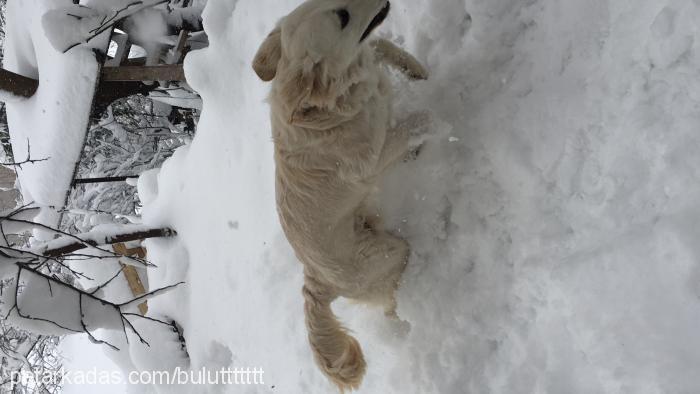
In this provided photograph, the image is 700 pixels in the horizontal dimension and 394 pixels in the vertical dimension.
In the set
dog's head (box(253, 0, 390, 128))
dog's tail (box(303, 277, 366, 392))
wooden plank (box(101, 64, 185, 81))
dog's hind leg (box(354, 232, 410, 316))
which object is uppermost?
dog's head (box(253, 0, 390, 128))

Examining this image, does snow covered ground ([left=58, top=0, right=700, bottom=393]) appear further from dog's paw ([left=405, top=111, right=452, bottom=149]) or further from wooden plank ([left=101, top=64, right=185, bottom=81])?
wooden plank ([left=101, top=64, right=185, bottom=81])

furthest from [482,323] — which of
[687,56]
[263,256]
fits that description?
[263,256]

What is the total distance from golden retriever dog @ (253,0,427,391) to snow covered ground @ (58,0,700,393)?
8.8 inches

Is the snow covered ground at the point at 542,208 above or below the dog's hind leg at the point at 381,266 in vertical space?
above

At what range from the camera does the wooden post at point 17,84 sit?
13.6 ft

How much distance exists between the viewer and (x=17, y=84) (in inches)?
166

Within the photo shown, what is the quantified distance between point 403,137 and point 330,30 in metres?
0.71

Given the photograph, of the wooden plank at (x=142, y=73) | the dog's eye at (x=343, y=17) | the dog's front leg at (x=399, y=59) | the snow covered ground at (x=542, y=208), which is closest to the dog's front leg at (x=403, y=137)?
the snow covered ground at (x=542, y=208)

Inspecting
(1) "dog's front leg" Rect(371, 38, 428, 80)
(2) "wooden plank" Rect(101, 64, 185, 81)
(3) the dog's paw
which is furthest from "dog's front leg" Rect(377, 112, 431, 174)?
(2) "wooden plank" Rect(101, 64, 185, 81)

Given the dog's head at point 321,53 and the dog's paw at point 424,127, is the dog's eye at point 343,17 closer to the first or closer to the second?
the dog's head at point 321,53

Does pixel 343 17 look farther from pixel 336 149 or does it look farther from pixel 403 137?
pixel 403 137

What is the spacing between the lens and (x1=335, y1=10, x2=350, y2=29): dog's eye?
1.83 m

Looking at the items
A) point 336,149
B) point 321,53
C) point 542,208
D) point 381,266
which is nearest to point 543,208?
point 542,208

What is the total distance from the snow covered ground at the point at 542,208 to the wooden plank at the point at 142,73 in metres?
1.35
